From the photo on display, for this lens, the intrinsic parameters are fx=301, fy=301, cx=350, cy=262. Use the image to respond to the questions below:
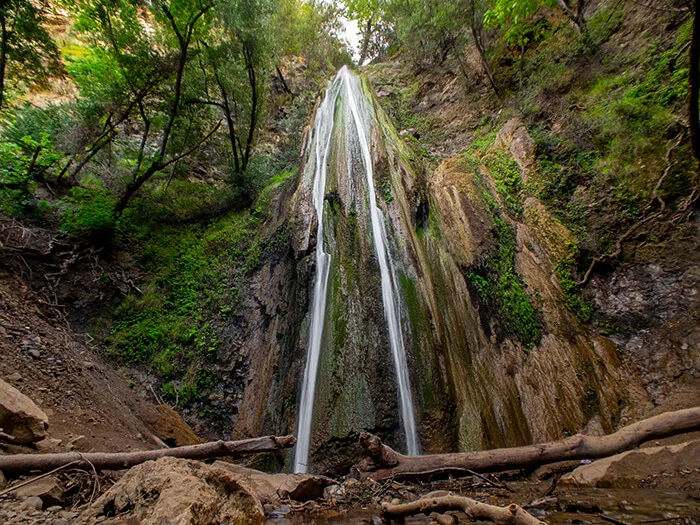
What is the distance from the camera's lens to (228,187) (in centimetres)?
1098

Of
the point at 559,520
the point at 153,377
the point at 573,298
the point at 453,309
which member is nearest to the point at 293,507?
the point at 559,520

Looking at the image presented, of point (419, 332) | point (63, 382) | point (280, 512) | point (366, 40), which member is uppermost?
point (366, 40)

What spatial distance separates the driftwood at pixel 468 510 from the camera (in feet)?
4.66

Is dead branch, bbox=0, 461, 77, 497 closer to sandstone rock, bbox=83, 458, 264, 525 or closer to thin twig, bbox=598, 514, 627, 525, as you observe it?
sandstone rock, bbox=83, 458, 264, 525

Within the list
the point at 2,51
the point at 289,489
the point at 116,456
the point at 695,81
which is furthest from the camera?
the point at 2,51

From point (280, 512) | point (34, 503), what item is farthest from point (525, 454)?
point (34, 503)

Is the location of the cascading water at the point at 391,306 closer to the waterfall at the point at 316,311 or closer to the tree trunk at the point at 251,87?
the waterfall at the point at 316,311

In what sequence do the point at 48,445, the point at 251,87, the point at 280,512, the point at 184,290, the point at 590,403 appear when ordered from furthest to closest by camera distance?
1. the point at 251,87
2. the point at 184,290
3. the point at 590,403
4. the point at 48,445
5. the point at 280,512

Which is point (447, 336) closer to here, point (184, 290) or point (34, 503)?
point (34, 503)

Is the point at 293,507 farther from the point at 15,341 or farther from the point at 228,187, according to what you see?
the point at 228,187

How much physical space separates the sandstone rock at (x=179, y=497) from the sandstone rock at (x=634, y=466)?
8.70ft

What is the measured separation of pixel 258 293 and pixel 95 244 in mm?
4118

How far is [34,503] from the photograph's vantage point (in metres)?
1.72

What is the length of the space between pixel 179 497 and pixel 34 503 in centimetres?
92
